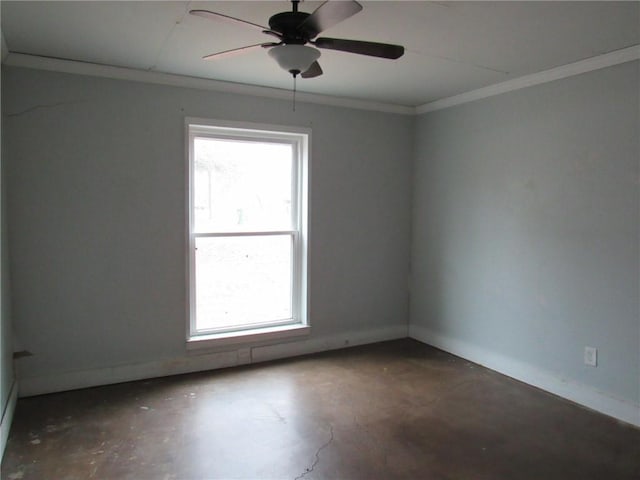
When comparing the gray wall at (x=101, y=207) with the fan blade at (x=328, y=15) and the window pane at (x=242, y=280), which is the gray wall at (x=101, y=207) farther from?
the fan blade at (x=328, y=15)

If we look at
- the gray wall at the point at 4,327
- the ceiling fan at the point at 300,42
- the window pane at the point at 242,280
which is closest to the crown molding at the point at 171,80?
the gray wall at the point at 4,327

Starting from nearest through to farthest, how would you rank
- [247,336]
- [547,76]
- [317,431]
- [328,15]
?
1. [328,15]
2. [317,431]
3. [547,76]
4. [247,336]

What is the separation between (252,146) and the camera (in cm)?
407

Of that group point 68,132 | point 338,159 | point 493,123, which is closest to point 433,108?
point 493,123

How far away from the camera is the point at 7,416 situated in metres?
2.76

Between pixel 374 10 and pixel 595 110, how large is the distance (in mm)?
1827

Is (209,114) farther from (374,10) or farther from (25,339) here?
(25,339)

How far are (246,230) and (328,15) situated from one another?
2452 mm

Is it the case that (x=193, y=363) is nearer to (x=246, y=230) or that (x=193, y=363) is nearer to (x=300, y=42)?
(x=246, y=230)

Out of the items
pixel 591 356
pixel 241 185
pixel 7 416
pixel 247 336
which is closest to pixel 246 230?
pixel 241 185

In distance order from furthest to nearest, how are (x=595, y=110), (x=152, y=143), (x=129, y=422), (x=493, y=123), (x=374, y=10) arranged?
1. (x=493, y=123)
2. (x=152, y=143)
3. (x=595, y=110)
4. (x=129, y=422)
5. (x=374, y=10)

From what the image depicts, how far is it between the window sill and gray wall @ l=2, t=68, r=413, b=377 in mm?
135

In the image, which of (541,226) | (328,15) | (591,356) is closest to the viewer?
(328,15)

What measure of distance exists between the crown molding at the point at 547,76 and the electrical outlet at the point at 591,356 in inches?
76.2
